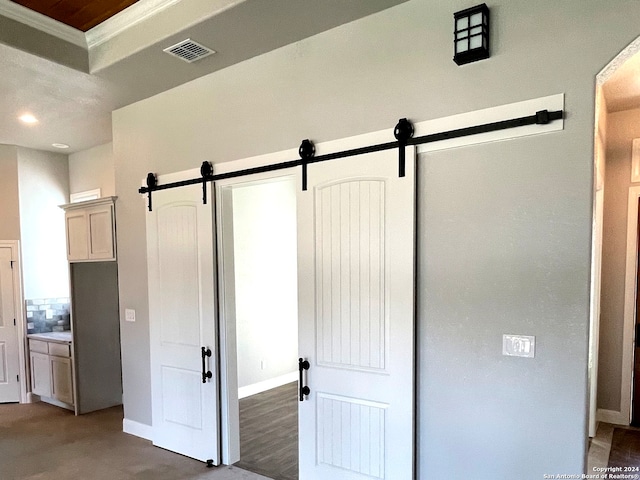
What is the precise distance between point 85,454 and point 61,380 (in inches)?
57.6

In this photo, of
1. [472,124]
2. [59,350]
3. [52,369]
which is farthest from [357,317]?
[52,369]

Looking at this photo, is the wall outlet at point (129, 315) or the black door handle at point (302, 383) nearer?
the black door handle at point (302, 383)

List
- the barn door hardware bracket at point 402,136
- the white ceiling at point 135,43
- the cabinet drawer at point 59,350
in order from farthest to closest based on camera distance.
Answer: the cabinet drawer at point 59,350 → the white ceiling at point 135,43 → the barn door hardware bracket at point 402,136

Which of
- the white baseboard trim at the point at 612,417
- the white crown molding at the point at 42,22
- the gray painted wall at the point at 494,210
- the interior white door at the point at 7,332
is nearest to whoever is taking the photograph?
the gray painted wall at the point at 494,210

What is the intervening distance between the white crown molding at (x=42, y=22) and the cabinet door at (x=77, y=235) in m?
1.86

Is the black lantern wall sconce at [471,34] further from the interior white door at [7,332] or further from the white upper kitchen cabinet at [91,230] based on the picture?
the interior white door at [7,332]

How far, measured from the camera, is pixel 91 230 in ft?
13.9

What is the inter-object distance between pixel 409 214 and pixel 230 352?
1908mm

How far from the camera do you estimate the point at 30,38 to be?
2.80 meters

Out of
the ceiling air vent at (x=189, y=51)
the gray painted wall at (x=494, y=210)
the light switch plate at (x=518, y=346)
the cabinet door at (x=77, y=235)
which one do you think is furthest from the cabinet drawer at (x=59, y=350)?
the light switch plate at (x=518, y=346)

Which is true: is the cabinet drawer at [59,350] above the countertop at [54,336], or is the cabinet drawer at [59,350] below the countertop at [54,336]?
below

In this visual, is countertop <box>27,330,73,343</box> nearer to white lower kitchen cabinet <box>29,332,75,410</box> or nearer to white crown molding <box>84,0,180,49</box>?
white lower kitchen cabinet <box>29,332,75,410</box>

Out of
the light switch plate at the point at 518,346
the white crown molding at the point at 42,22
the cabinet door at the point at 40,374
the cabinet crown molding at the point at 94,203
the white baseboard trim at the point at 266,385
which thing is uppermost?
the white crown molding at the point at 42,22

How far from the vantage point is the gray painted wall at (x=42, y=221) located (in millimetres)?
5141
